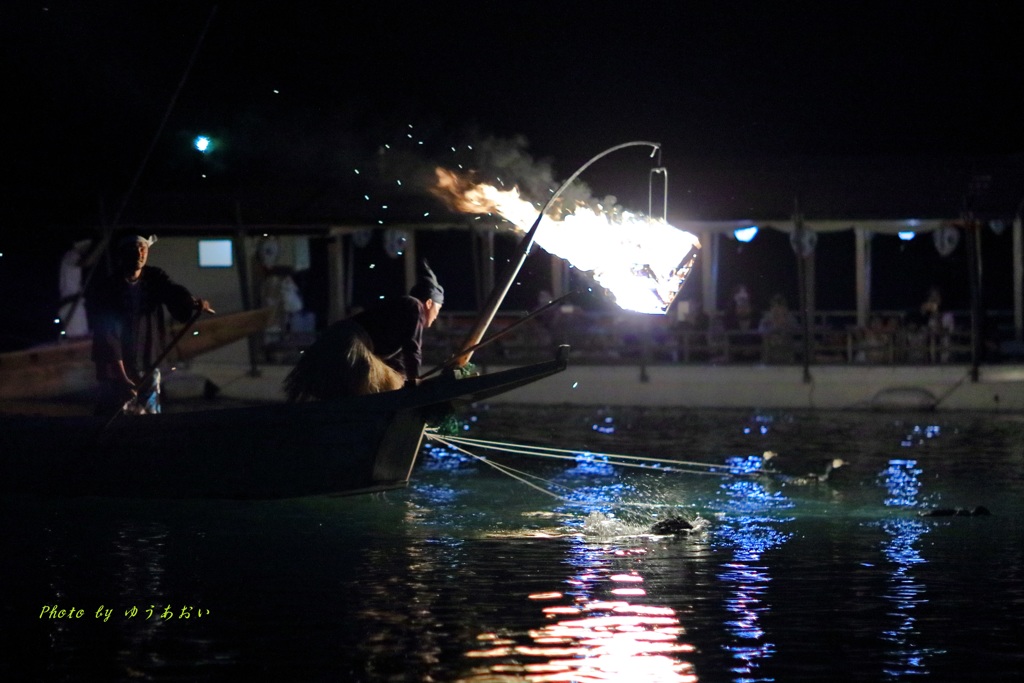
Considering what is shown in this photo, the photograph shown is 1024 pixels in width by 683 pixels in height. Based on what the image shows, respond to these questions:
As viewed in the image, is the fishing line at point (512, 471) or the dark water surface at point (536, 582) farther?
the fishing line at point (512, 471)

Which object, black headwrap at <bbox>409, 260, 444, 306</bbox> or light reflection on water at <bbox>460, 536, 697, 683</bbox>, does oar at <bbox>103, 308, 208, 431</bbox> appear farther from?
light reflection on water at <bbox>460, 536, 697, 683</bbox>

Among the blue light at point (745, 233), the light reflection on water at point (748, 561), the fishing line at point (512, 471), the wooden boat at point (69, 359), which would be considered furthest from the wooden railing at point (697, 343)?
the light reflection on water at point (748, 561)

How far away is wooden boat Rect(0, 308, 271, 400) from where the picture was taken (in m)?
17.5

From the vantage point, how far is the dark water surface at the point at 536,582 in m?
7.41

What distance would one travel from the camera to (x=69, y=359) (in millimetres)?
18844

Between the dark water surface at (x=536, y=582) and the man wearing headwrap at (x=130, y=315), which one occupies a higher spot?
the man wearing headwrap at (x=130, y=315)

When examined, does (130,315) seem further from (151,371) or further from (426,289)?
(426,289)

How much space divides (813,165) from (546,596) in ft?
61.1

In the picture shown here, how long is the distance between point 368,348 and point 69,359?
321 inches

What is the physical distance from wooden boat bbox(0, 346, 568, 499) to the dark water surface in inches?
9.1

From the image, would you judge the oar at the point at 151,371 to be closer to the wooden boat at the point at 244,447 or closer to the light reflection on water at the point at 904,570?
the wooden boat at the point at 244,447

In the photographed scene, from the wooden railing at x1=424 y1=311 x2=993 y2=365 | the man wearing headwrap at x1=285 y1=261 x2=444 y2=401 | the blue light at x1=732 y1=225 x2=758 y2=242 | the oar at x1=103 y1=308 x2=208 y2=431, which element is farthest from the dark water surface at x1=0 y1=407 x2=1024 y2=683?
the blue light at x1=732 y1=225 x2=758 y2=242

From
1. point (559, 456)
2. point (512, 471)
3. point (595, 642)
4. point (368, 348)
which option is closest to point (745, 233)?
point (512, 471)

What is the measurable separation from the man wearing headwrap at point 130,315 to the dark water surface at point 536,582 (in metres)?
1.08
